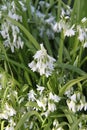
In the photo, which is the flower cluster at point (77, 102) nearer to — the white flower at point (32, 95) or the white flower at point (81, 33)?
the white flower at point (32, 95)

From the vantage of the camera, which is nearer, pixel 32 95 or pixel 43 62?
pixel 43 62

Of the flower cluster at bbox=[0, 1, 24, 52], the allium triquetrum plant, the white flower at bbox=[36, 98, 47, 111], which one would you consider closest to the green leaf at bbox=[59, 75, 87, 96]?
the allium triquetrum plant

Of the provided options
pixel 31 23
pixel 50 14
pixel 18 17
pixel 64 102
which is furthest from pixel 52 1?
pixel 64 102

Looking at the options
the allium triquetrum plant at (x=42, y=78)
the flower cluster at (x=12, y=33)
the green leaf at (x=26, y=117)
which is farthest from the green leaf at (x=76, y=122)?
the flower cluster at (x=12, y=33)

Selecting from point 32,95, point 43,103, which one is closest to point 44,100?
point 43,103

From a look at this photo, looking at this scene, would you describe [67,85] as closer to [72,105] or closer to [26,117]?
[72,105]

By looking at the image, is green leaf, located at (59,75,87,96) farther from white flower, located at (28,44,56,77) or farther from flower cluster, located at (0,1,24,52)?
flower cluster, located at (0,1,24,52)

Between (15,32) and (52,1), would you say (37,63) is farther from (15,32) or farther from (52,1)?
(52,1)

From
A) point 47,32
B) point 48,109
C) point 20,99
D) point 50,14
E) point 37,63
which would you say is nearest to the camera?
point 37,63
